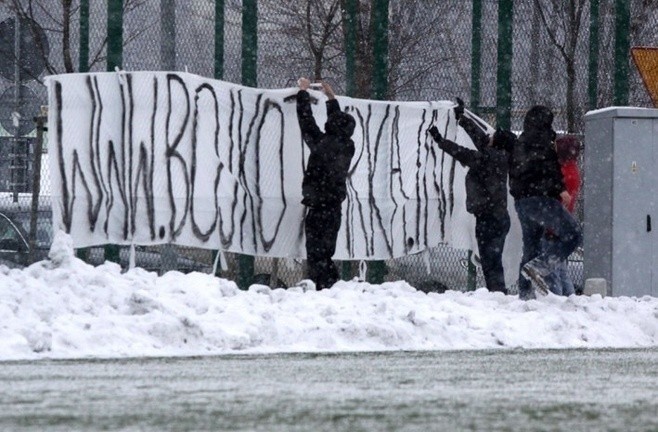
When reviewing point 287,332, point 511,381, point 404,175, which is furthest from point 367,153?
point 511,381

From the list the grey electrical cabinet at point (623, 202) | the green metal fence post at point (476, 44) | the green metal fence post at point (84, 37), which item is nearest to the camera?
the green metal fence post at point (84, 37)

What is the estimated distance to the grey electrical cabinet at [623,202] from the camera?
15.5 metres

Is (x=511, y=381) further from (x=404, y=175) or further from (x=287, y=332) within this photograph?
(x=404, y=175)

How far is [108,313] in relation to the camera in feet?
36.4

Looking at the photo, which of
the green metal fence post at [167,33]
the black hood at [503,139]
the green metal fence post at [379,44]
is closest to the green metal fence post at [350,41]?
the green metal fence post at [379,44]

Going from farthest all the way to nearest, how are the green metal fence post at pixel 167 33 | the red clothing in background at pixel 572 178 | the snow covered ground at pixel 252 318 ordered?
the red clothing in background at pixel 572 178 → the green metal fence post at pixel 167 33 → the snow covered ground at pixel 252 318

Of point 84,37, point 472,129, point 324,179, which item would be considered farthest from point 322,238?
point 84,37

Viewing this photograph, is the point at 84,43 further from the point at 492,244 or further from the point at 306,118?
the point at 492,244

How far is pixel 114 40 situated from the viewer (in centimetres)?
1421

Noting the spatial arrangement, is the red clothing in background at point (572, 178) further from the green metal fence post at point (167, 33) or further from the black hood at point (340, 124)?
the green metal fence post at point (167, 33)

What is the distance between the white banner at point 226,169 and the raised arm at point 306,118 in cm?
27

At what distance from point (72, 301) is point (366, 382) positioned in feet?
10.3

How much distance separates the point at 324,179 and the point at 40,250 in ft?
8.15

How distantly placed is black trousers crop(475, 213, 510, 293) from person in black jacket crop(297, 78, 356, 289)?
1.47 m
